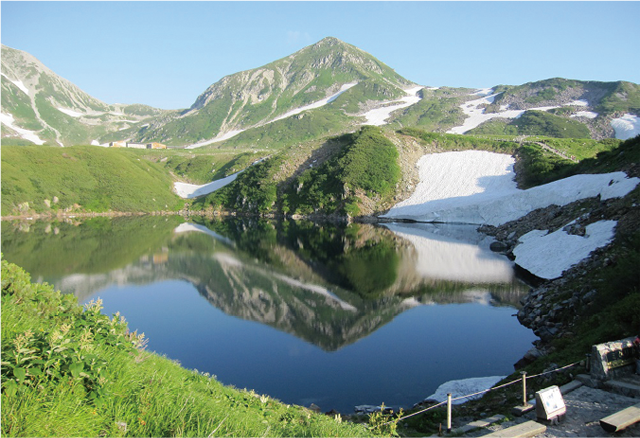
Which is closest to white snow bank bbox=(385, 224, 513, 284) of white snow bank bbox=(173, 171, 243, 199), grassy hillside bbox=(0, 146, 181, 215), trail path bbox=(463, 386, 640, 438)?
trail path bbox=(463, 386, 640, 438)

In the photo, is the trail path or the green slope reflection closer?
the trail path

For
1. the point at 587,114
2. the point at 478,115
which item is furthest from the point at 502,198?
the point at 478,115

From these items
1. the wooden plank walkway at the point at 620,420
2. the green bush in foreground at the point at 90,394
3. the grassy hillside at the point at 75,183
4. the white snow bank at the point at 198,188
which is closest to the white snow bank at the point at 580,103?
the white snow bank at the point at 198,188

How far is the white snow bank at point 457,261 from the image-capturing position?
30453 mm

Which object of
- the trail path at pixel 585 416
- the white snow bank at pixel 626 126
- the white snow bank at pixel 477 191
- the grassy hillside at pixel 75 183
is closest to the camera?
the trail path at pixel 585 416

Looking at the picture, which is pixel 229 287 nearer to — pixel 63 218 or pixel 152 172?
pixel 63 218

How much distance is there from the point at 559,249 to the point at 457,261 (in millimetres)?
8627

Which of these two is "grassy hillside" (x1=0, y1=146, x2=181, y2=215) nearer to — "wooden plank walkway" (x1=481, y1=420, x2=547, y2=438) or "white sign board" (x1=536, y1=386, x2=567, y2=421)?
"wooden plank walkway" (x1=481, y1=420, x2=547, y2=438)

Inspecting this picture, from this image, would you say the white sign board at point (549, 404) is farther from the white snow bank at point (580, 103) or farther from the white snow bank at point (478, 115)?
the white snow bank at point (580, 103)

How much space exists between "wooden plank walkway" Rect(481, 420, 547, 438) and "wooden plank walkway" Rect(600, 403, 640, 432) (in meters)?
1.09

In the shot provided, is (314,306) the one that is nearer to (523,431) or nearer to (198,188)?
(523,431)

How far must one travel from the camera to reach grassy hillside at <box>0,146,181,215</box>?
8338cm

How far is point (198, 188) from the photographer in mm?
124688

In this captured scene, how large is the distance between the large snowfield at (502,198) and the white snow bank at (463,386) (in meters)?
15.3
